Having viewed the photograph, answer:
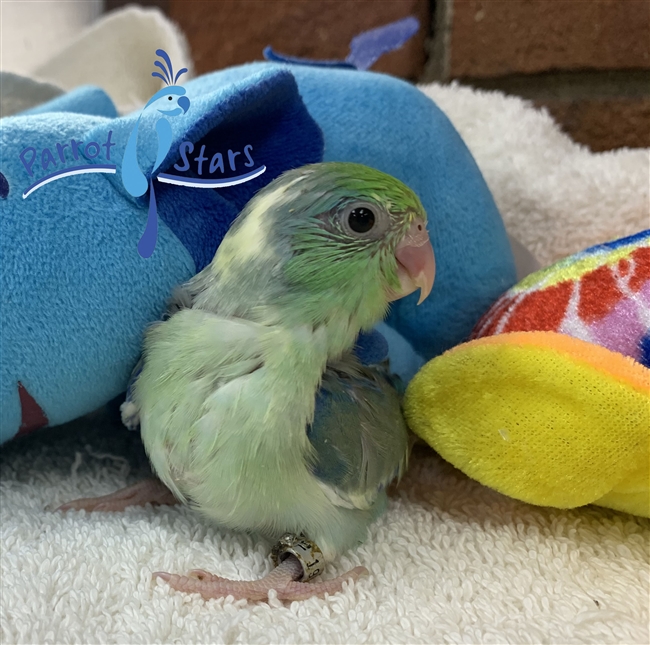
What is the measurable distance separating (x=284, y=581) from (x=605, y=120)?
0.77 m

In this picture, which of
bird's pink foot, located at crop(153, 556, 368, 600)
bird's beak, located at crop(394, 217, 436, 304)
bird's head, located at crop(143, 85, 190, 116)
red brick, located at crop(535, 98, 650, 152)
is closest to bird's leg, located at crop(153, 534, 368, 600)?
bird's pink foot, located at crop(153, 556, 368, 600)

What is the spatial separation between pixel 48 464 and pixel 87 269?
271mm

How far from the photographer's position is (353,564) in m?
0.54

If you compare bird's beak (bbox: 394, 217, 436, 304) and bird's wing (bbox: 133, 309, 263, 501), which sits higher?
bird's beak (bbox: 394, 217, 436, 304)

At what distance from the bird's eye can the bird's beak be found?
33 millimetres

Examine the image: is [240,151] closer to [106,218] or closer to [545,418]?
[106,218]

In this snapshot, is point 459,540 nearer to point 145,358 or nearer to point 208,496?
point 208,496

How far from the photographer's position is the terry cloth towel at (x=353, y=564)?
46cm

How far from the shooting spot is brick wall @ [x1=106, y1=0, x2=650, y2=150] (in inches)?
32.8

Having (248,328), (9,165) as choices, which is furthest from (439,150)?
(9,165)

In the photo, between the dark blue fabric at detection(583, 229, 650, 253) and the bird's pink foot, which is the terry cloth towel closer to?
the bird's pink foot

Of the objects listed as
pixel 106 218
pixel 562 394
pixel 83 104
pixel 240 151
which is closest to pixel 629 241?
pixel 562 394

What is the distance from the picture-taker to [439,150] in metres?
0.69

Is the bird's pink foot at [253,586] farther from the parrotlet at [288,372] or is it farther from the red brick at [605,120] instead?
the red brick at [605,120]
